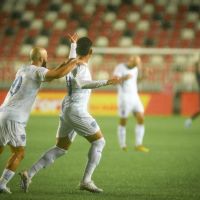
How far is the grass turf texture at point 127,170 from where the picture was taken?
349 inches

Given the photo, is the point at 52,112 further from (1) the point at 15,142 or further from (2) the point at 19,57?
(1) the point at 15,142

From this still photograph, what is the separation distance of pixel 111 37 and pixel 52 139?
1493 centimetres

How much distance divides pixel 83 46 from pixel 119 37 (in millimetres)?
22488

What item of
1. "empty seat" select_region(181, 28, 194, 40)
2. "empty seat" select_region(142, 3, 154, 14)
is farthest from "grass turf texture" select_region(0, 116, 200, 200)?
"empty seat" select_region(142, 3, 154, 14)

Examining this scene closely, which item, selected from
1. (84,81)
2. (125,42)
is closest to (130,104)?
(84,81)

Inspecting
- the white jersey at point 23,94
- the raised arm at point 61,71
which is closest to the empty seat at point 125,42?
the white jersey at point 23,94

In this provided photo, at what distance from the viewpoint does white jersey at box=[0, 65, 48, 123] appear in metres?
8.60

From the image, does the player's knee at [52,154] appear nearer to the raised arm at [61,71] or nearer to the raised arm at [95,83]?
the raised arm at [95,83]

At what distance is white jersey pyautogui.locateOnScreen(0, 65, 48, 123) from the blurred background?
17.1 m

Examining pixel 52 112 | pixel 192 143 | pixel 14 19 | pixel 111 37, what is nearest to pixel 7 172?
pixel 192 143

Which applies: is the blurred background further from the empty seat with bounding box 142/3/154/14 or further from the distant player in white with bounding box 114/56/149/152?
the distant player in white with bounding box 114/56/149/152

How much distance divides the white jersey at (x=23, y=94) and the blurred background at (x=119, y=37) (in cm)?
1709

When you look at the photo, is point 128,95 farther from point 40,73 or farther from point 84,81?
point 40,73

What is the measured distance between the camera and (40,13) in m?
34.0
